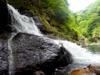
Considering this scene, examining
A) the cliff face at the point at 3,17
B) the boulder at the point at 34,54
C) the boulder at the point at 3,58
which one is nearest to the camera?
the boulder at the point at 3,58

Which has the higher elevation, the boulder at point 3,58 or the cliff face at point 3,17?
the cliff face at point 3,17

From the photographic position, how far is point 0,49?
11.7 metres

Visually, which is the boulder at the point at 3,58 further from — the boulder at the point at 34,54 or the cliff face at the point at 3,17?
the cliff face at the point at 3,17

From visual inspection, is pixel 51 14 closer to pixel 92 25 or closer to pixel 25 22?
pixel 25 22

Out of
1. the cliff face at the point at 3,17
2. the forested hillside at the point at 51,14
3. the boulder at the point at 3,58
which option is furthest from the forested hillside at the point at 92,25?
the boulder at the point at 3,58

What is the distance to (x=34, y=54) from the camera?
12.5 meters

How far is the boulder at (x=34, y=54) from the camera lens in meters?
12.1

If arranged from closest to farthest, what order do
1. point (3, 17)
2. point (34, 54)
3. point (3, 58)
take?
point (3, 58) → point (34, 54) → point (3, 17)

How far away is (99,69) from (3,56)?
5.91 meters

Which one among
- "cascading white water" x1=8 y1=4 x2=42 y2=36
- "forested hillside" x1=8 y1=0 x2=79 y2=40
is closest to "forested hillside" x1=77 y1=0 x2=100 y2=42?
"forested hillside" x1=8 y1=0 x2=79 y2=40

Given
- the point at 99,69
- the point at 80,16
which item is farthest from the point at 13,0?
the point at 80,16

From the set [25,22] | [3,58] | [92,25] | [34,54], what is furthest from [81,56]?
[92,25]

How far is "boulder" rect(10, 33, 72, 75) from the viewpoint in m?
12.1

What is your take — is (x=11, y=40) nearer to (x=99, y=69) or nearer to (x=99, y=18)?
(x=99, y=69)
